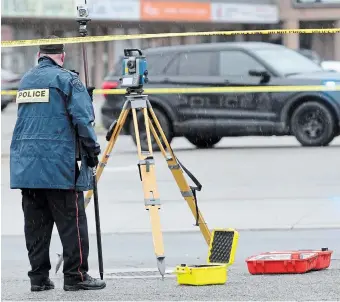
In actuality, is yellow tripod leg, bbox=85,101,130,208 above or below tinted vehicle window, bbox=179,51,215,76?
above

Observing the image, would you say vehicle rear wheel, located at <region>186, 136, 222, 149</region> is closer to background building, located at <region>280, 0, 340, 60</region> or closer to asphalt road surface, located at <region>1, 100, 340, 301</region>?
asphalt road surface, located at <region>1, 100, 340, 301</region>

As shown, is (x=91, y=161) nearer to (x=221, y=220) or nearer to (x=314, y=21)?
(x=221, y=220)

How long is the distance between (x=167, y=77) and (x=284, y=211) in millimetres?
8025

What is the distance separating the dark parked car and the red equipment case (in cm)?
1003

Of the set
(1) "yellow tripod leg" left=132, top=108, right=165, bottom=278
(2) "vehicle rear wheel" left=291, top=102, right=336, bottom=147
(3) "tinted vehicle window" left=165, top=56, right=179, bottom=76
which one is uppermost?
(1) "yellow tripod leg" left=132, top=108, right=165, bottom=278

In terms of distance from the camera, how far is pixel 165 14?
48.5 meters

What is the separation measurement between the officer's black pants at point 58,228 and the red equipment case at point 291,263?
1.17m

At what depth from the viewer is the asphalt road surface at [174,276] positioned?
7.86m

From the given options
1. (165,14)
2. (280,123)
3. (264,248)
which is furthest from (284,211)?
(165,14)

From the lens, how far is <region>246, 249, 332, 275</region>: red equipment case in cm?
855

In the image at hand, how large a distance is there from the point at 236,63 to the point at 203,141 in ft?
4.98

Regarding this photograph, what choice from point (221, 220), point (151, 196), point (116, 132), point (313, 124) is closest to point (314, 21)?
point (313, 124)

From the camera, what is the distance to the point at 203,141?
66.9 feet

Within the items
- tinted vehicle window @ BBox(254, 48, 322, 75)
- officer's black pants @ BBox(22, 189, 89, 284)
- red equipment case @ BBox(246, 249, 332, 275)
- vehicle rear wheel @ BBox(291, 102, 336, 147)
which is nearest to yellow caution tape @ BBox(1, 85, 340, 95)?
vehicle rear wheel @ BBox(291, 102, 336, 147)
